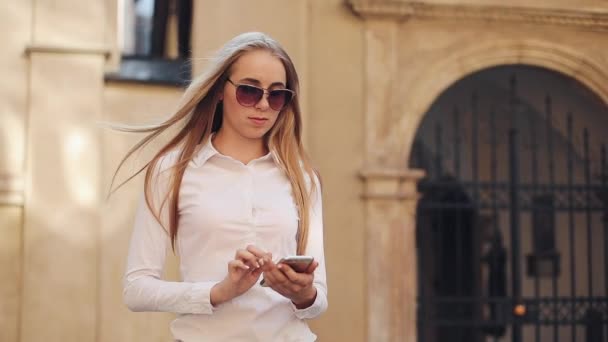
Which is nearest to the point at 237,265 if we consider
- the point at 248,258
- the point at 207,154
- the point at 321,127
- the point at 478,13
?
the point at 248,258

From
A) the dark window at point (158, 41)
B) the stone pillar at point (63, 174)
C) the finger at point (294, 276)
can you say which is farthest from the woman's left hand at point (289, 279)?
the stone pillar at point (63, 174)

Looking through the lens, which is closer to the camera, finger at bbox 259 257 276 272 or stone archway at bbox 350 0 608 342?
finger at bbox 259 257 276 272

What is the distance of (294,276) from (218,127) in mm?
587

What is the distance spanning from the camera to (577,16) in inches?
323

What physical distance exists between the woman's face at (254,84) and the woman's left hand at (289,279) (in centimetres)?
40

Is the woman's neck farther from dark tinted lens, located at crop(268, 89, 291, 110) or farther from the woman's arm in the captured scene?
the woman's arm

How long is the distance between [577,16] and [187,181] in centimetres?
643

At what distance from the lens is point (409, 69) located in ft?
26.3

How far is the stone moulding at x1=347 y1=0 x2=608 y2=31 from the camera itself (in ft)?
25.5

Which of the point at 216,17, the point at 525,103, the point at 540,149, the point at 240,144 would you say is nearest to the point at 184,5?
the point at 216,17

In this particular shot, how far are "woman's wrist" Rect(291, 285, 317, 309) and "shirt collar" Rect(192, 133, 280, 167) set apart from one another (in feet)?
1.10

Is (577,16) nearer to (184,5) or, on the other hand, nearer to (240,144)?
(184,5)

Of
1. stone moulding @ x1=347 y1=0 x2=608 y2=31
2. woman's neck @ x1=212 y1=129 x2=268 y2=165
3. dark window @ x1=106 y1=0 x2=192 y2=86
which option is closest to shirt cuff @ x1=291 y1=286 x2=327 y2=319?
woman's neck @ x1=212 y1=129 x2=268 y2=165

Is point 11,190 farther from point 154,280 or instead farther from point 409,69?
point 154,280
